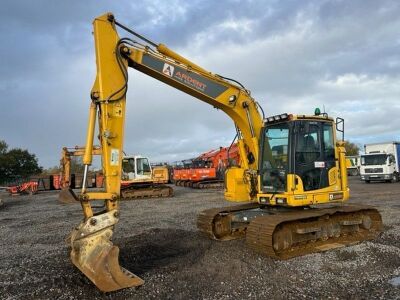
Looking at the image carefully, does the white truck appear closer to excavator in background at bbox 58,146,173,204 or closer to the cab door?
excavator in background at bbox 58,146,173,204

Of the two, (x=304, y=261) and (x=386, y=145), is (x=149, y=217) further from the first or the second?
(x=386, y=145)

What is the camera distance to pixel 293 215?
8.80 metres

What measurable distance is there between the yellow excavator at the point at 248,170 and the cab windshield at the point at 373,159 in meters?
23.8

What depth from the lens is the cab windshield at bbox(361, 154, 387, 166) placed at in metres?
→ 32.2

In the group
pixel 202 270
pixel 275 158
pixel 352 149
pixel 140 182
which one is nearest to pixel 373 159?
pixel 140 182

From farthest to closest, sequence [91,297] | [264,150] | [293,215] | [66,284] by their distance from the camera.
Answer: [264,150]
[293,215]
[66,284]
[91,297]

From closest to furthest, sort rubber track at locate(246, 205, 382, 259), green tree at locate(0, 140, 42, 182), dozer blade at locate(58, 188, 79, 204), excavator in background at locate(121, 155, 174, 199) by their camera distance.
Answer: dozer blade at locate(58, 188, 79, 204), rubber track at locate(246, 205, 382, 259), excavator in background at locate(121, 155, 174, 199), green tree at locate(0, 140, 42, 182)

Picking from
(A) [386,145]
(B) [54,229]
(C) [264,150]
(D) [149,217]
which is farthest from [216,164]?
(C) [264,150]

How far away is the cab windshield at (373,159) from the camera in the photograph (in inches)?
1267

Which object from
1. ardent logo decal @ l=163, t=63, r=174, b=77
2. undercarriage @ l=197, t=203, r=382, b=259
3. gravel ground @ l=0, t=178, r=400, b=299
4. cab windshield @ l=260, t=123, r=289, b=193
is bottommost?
gravel ground @ l=0, t=178, r=400, b=299

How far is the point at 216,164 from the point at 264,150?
73.1ft

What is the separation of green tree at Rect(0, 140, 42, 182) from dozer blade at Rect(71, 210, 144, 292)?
5186cm

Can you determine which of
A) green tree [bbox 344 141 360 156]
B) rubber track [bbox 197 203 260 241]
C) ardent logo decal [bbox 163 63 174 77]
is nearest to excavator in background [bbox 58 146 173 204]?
rubber track [bbox 197 203 260 241]

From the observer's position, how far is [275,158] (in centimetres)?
938
